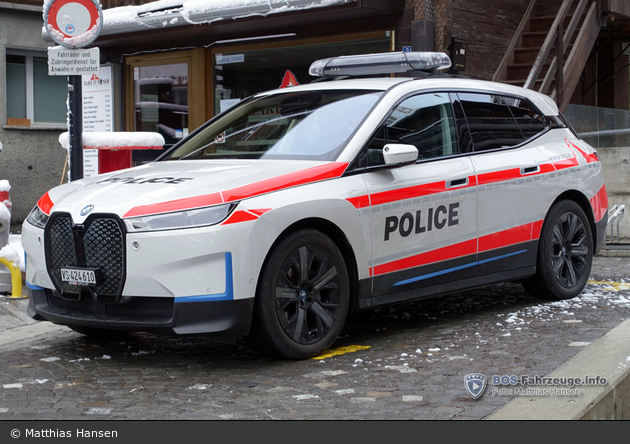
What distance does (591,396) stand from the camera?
3.73 m

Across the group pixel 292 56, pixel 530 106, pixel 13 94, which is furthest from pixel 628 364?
pixel 13 94

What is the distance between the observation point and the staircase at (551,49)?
11.3 meters

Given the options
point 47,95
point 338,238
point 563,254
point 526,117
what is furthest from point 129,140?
point 47,95

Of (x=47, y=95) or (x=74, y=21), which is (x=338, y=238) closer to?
(x=74, y=21)

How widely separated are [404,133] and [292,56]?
7085 mm

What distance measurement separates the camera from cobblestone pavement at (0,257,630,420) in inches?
154

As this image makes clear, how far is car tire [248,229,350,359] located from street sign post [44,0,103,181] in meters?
3.35

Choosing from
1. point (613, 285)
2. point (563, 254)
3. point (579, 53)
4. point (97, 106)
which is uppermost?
point (579, 53)

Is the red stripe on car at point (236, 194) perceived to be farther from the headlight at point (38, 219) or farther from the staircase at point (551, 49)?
the staircase at point (551, 49)

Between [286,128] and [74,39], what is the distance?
2824 millimetres

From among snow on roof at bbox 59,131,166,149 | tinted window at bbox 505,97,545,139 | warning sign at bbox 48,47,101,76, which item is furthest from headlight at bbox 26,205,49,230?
tinted window at bbox 505,97,545,139

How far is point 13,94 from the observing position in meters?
15.6

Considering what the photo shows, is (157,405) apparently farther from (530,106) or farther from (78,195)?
(530,106)

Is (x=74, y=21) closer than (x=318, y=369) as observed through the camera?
No
